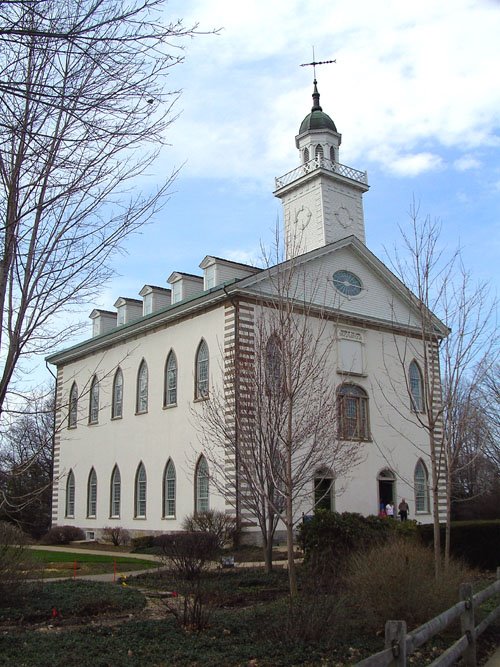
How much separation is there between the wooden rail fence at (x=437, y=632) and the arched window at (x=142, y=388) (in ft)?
81.2

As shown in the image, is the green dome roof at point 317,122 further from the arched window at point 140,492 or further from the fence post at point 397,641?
the fence post at point 397,641

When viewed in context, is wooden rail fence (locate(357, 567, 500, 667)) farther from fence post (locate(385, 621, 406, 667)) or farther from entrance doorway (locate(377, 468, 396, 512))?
entrance doorway (locate(377, 468, 396, 512))

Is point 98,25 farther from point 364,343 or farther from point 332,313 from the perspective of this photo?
point 364,343

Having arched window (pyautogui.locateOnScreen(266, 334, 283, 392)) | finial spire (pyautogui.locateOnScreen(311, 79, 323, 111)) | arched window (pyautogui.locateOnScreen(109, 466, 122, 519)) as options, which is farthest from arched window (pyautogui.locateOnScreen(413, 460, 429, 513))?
finial spire (pyautogui.locateOnScreen(311, 79, 323, 111))

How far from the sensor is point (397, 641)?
592 cm

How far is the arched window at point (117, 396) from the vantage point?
1425 inches

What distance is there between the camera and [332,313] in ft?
96.7

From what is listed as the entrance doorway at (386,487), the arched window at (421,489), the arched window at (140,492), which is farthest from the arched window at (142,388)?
the arched window at (421,489)

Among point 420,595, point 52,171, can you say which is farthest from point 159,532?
point 52,171

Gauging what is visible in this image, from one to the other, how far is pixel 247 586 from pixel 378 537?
10.3 feet

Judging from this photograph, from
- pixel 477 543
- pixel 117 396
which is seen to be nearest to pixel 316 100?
pixel 117 396

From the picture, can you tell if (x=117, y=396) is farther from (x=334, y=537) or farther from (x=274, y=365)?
(x=274, y=365)

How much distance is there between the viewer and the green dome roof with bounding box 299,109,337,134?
4275cm

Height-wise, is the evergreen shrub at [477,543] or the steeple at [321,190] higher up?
the steeple at [321,190]
